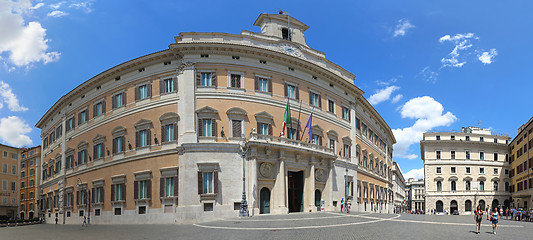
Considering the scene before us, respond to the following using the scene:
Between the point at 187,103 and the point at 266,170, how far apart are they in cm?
970

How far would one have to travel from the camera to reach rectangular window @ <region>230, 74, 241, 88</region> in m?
40.8

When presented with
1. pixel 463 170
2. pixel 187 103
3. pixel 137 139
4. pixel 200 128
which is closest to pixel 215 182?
pixel 200 128

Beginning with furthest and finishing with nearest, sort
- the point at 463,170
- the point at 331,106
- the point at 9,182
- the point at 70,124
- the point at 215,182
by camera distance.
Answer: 1. the point at 463,170
2. the point at 9,182
3. the point at 70,124
4. the point at 331,106
5. the point at 215,182

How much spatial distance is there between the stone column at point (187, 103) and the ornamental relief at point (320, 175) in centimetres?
1388

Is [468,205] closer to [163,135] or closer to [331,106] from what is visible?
[331,106]

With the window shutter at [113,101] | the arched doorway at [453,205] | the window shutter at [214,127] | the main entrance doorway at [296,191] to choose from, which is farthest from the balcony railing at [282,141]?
the arched doorway at [453,205]

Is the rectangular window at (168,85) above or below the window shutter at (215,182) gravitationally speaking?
above

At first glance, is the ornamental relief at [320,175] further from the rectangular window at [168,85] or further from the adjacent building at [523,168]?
the adjacent building at [523,168]

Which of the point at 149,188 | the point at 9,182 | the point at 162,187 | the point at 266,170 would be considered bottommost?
the point at 9,182

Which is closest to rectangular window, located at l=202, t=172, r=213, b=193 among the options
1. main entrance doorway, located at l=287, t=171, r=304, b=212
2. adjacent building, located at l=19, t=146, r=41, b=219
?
main entrance doorway, located at l=287, t=171, r=304, b=212

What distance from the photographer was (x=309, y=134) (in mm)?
43062

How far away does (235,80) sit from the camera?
4097 centimetres

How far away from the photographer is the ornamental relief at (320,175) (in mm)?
44406

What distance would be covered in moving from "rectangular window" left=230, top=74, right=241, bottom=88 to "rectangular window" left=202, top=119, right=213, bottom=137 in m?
4.40
